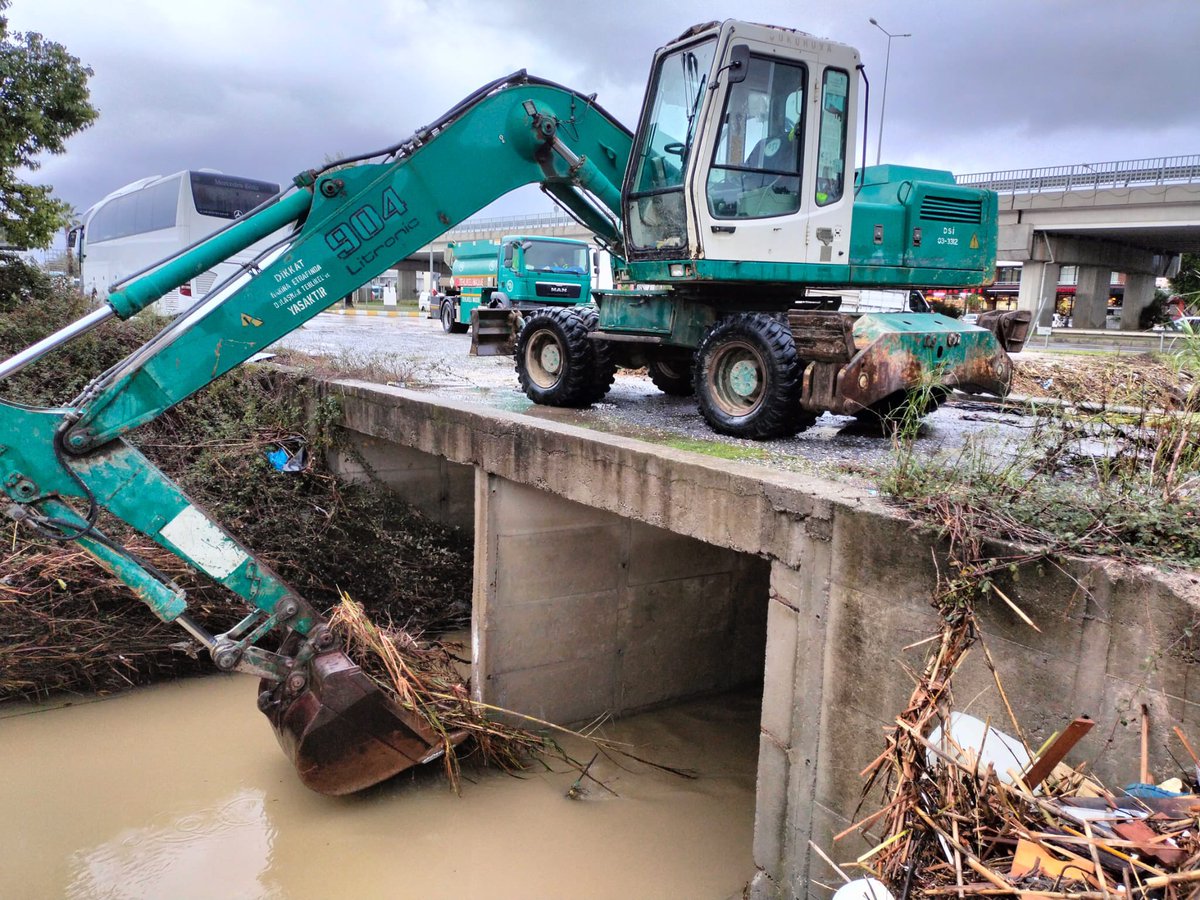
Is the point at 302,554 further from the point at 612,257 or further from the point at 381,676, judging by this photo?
the point at 612,257

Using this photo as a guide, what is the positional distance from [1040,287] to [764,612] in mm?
25460

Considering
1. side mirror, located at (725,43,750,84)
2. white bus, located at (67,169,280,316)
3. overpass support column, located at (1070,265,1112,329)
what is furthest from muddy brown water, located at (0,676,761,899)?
overpass support column, located at (1070,265,1112,329)

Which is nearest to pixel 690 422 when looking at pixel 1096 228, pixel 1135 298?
pixel 1096 228

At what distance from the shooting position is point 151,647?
6871mm

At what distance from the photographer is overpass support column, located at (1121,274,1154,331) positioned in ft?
105

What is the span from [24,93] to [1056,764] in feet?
42.2

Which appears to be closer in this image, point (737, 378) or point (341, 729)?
point (341, 729)

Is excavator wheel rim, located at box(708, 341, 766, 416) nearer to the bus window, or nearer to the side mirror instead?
the side mirror

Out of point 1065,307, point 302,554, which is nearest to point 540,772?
point 302,554

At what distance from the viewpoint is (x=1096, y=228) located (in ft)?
82.4

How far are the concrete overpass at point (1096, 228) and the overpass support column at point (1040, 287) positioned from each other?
0.10ft

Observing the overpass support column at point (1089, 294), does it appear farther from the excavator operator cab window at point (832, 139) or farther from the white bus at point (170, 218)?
the excavator operator cab window at point (832, 139)

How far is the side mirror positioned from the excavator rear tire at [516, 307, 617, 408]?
7.41ft

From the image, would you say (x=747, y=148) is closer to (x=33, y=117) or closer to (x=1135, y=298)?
(x=33, y=117)
